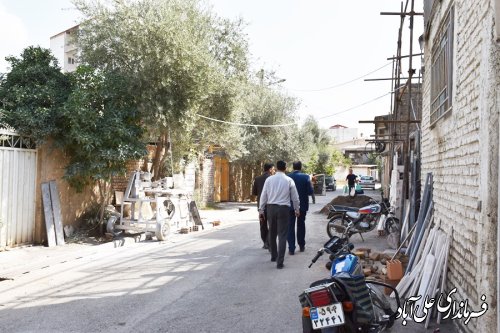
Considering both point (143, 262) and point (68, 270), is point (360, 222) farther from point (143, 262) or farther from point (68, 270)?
point (68, 270)

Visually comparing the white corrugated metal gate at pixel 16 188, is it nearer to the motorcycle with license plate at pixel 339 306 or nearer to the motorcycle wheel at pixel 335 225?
the motorcycle wheel at pixel 335 225

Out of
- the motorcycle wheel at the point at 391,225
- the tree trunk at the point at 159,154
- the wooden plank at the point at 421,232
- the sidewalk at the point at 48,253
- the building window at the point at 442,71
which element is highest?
the building window at the point at 442,71

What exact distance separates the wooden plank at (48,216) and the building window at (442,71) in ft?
27.6

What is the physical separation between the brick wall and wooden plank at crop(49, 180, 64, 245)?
8295 mm

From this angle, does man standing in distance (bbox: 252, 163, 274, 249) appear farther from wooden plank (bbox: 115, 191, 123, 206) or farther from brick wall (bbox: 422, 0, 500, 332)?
wooden plank (bbox: 115, 191, 123, 206)

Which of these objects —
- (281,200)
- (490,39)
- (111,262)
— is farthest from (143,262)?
(490,39)

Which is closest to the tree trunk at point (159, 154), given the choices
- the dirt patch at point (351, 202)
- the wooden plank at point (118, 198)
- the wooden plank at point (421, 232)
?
the wooden plank at point (118, 198)

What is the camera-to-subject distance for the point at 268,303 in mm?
6078

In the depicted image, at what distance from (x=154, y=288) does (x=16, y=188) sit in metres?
5.18

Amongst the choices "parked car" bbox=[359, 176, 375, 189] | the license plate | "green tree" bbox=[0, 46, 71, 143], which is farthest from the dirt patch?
"parked car" bbox=[359, 176, 375, 189]

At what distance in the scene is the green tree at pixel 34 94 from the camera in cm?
1030

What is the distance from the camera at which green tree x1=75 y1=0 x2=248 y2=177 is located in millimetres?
Result: 12891

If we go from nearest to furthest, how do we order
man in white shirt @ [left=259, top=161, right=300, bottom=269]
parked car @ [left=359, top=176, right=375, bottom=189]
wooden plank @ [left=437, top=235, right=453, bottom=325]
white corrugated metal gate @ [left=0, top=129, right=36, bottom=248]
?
wooden plank @ [left=437, top=235, right=453, bottom=325], man in white shirt @ [left=259, top=161, right=300, bottom=269], white corrugated metal gate @ [left=0, top=129, right=36, bottom=248], parked car @ [left=359, top=176, right=375, bottom=189]

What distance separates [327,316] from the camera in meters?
3.90
